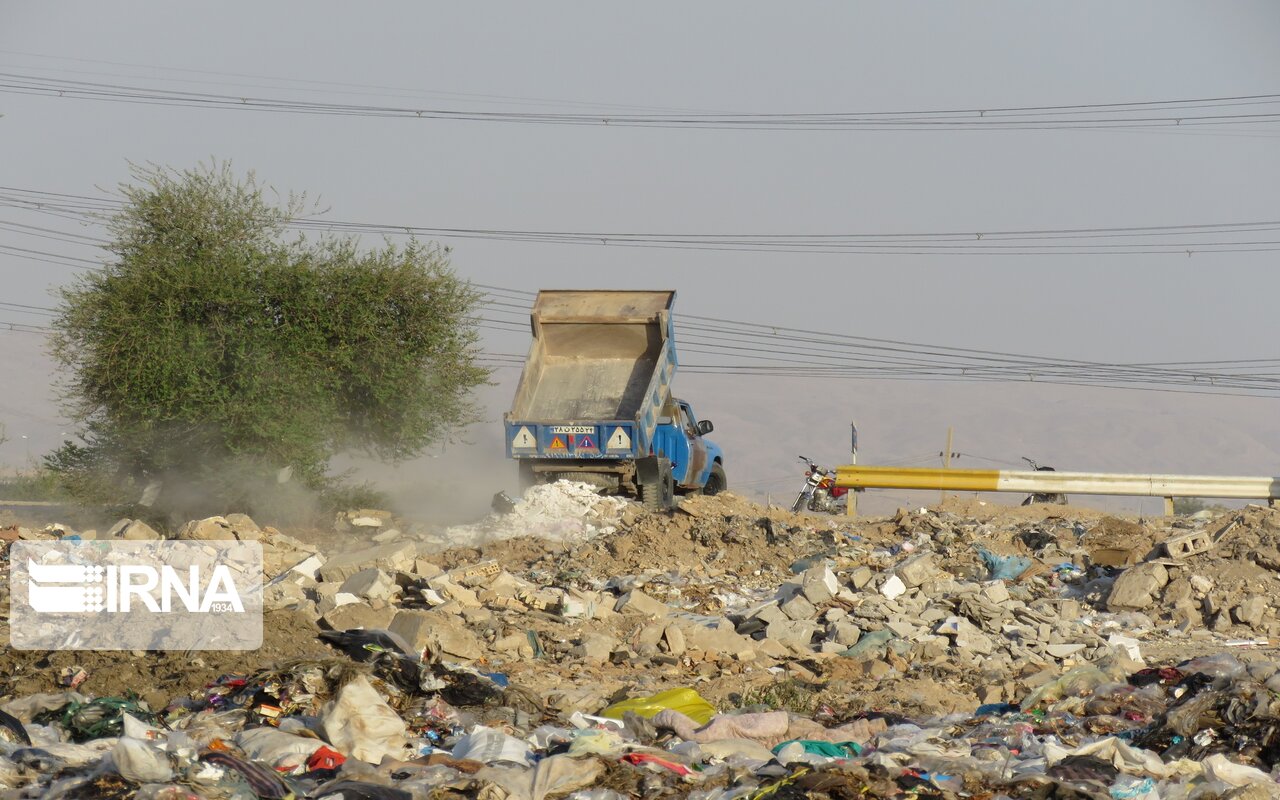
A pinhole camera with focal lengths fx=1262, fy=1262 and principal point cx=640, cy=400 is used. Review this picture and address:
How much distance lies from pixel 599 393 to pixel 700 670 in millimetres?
8133

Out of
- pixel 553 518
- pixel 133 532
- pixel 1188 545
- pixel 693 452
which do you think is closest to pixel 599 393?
pixel 553 518

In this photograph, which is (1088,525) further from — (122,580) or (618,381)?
(122,580)

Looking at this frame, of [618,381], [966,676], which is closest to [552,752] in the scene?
[966,676]

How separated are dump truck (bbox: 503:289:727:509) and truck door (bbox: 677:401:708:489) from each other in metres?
0.67

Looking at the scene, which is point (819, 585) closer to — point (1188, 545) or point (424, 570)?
point (424, 570)

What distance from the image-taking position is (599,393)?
1812cm

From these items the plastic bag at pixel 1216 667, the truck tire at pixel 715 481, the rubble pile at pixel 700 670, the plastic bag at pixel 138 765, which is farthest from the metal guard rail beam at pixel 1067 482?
the plastic bag at pixel 138 765

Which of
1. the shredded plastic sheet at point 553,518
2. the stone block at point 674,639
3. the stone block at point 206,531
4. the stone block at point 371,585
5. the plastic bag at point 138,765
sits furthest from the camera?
the shredded plastic sheet at point 553,518

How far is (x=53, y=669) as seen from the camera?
350 inches

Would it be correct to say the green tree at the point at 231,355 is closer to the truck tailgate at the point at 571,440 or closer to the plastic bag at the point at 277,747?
the truck tailgate at the point at 571,440

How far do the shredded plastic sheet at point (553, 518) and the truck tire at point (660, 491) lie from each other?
58 cm

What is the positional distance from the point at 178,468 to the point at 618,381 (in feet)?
22.9

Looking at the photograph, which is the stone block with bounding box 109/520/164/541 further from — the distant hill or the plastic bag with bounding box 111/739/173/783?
the distant hill

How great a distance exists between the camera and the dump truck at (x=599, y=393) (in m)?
17.4
